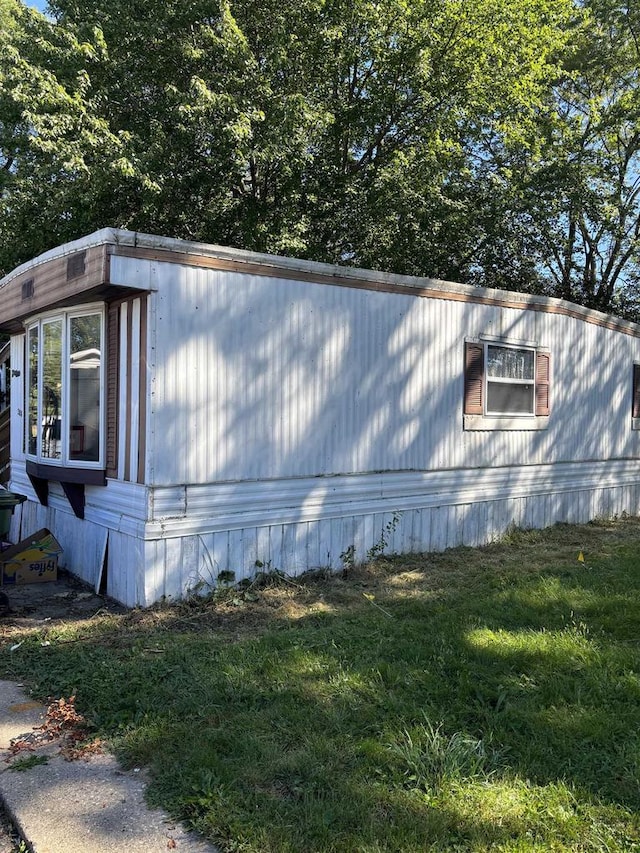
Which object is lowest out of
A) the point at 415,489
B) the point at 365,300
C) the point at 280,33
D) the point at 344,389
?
the point at 415,489

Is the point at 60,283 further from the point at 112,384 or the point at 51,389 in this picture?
the point at 51,389

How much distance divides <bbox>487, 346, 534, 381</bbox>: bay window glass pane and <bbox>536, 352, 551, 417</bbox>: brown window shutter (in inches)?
4.9

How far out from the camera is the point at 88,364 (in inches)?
234

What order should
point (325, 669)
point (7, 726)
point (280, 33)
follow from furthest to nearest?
point (280, 33) → point (325, 669) → point (7, 726)

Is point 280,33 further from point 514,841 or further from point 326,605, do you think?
point 514,841

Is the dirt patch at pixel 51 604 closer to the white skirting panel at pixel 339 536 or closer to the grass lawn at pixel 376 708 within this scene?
the grass lawn at pixel 376 708

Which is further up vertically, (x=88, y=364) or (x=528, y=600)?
(x=88, y=364)

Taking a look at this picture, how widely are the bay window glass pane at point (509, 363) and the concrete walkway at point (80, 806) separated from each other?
6.09 metres

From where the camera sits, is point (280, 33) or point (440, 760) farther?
point (280, 33)

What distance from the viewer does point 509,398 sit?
8.05 m

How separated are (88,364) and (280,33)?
25.8 feet

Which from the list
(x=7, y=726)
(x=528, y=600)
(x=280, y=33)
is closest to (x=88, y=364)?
(x=7, y=726)

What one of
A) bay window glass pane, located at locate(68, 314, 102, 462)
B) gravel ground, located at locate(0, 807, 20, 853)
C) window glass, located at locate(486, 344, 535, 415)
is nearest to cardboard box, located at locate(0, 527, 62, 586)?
bay window glass pane, located at locate(68, 314, 102, 462)

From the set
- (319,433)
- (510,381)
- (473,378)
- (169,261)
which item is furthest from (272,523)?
(510,381)
